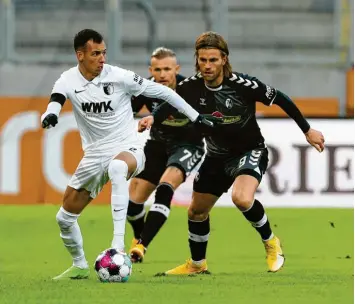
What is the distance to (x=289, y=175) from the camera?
15.6 metres

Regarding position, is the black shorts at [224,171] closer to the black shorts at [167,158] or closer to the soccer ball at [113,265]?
the soccer ball at [113,265]

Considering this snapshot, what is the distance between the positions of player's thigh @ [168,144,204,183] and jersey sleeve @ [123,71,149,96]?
1.89 meters

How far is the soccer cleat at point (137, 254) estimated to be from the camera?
973 centimetres

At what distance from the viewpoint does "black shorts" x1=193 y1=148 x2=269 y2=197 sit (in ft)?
28.9

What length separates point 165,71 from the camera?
35.0 ft

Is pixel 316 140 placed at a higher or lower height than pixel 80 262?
higher

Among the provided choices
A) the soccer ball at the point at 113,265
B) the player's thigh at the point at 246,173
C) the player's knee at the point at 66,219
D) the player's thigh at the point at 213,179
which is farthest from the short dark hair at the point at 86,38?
the soccer ball at the point at 113,265

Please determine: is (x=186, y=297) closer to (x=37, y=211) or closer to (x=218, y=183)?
(x=218, y=183)

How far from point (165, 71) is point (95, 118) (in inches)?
88.6

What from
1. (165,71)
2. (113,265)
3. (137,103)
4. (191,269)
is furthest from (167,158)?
(113,265)

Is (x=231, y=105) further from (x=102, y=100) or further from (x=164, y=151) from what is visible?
(x=164, y=151)

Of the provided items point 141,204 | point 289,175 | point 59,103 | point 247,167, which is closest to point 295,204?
point 289,175

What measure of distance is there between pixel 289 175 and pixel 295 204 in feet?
1.25

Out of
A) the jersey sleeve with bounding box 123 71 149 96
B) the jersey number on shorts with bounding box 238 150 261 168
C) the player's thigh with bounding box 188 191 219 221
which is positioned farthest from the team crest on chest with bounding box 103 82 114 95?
the jersey number on shorts with bounding box 238 150 261 168
